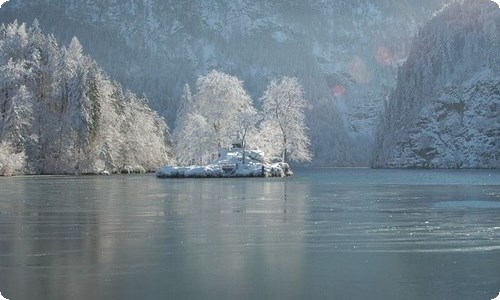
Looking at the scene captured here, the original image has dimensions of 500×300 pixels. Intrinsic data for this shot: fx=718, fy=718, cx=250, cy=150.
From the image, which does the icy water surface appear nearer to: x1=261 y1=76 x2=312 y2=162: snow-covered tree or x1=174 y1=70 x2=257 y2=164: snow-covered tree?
x1=174 y1=70 x2=257 y2=164: snow-covered tree

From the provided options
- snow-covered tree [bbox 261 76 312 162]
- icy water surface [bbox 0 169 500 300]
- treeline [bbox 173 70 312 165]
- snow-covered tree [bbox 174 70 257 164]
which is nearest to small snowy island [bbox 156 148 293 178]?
treeline [bbox 173 70 312 165]

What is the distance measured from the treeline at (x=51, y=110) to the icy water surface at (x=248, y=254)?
67512 mm

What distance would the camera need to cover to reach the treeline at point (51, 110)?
97000mm

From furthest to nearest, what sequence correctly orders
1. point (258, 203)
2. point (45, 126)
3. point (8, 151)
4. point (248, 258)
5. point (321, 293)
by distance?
point (45, 126) < point (8, 151) < point (258, 203) < point (248, 258) < point (321, 293)

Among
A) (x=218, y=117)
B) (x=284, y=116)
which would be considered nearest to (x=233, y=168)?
(x=218, y=117)

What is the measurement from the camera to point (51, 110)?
103 meters

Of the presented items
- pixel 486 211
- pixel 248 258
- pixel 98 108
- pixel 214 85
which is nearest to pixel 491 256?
pixel 248 258

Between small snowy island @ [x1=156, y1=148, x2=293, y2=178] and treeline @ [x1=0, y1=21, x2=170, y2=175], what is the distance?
57.7 feet

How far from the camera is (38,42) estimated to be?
349 feet

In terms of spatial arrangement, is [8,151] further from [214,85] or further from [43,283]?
[43,283]

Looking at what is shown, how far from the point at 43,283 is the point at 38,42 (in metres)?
97.8

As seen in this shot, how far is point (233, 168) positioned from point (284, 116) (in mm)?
12809

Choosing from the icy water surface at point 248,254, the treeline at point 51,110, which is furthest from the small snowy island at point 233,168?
the icy water surface at point 248,254

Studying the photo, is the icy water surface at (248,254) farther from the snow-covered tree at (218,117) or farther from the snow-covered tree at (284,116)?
the snow-covered tree at (284,116)
